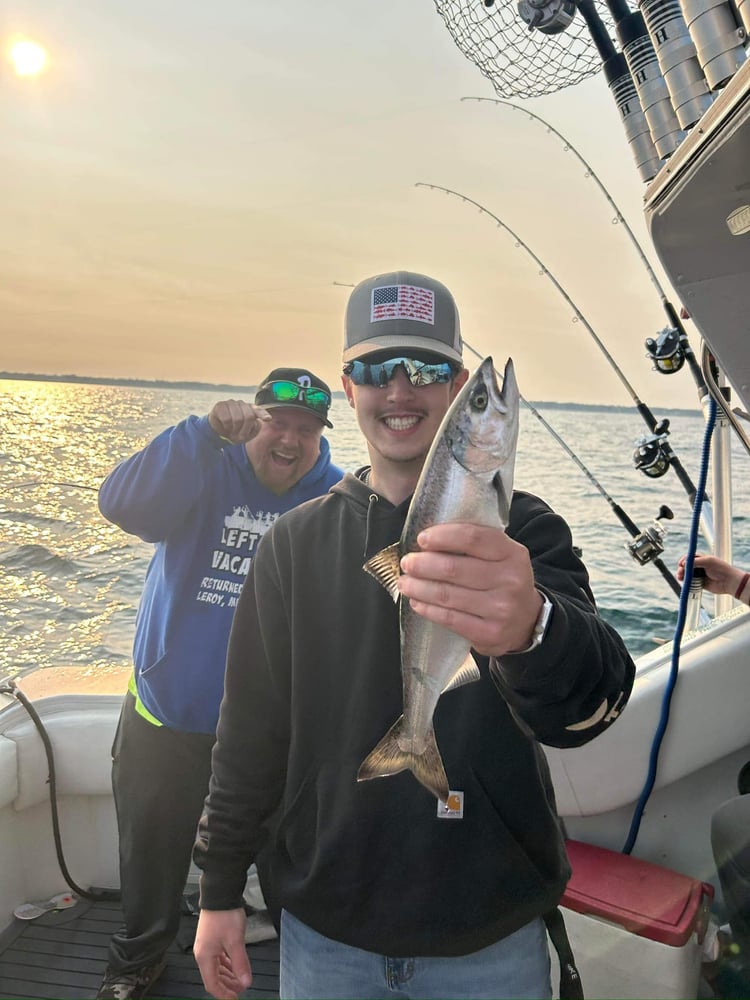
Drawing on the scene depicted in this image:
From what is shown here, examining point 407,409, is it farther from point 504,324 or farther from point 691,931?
point 504,324

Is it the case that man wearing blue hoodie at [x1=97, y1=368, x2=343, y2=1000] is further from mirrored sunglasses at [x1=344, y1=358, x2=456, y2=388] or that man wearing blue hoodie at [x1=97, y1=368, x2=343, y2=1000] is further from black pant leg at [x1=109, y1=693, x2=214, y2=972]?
mirrored sunglasses at [x1=344, y1=358, x2=456, y2=388]

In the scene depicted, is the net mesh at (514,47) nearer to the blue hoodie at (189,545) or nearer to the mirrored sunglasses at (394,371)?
the mirrored sunglasses at (394,371)

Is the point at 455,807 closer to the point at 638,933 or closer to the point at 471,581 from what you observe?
the point at 471,581

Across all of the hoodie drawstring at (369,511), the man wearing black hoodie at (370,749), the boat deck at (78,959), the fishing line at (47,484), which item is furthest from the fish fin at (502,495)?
the fishing line at (47,484)

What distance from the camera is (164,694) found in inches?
112

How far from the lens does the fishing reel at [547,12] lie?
83.6 inches

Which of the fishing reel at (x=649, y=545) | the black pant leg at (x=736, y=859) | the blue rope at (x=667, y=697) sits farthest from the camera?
the fishing reel at (x=649, y=545)

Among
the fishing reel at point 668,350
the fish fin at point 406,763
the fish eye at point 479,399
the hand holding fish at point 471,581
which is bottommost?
the fish fin at point 406,763

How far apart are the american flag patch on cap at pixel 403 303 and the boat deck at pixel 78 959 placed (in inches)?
114

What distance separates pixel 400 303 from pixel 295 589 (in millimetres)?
788

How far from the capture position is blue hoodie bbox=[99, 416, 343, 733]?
113 inches

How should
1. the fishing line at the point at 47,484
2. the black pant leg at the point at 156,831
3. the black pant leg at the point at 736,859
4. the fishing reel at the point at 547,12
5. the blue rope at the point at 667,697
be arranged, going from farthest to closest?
the fishing line at the point at 47,484 → the blue rope at the point at 667,697 → the black pant leg at the point at 156,831 → the black pant leg at the point at 736,859 → the fishing reel at the point at 547,12

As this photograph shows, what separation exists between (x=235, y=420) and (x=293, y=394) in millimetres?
319

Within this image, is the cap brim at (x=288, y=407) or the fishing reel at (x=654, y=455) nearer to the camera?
the cap brim at (x=288, y=407)
